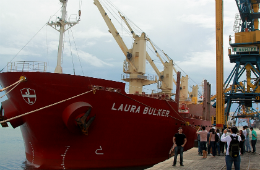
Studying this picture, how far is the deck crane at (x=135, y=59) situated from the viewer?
2311 cm

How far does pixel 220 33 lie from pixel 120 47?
10.4 metres

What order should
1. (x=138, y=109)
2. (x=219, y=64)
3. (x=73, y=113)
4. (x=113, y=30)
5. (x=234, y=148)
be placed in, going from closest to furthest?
(x=234, y=148)
(x=73, y=113)
(x=138, y=109)
(x=113, y=30)
(x=219, y=64)

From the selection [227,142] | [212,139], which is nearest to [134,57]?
[212,139]

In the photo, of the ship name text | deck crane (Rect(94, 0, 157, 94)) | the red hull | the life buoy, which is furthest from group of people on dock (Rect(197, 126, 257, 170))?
deck crane (Rect(94, 0, 157, 94))

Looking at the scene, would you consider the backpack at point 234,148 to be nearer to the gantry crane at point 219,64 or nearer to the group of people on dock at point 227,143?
the group of people on dock at point 227,143

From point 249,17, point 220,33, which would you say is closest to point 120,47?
A: point 220,33

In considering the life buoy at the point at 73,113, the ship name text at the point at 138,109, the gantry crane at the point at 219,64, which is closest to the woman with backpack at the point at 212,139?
the ship name text at the point at 138,109

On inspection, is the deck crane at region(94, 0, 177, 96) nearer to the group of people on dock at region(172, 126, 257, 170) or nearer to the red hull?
the red hull

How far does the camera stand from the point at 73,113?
1200 centimetres

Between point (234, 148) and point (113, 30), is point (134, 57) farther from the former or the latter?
point (234, 148)

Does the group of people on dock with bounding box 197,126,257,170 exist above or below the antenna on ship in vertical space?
below

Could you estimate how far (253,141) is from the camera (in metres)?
14.1

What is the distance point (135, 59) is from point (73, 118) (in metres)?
12.3

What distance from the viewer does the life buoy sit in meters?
12.0
